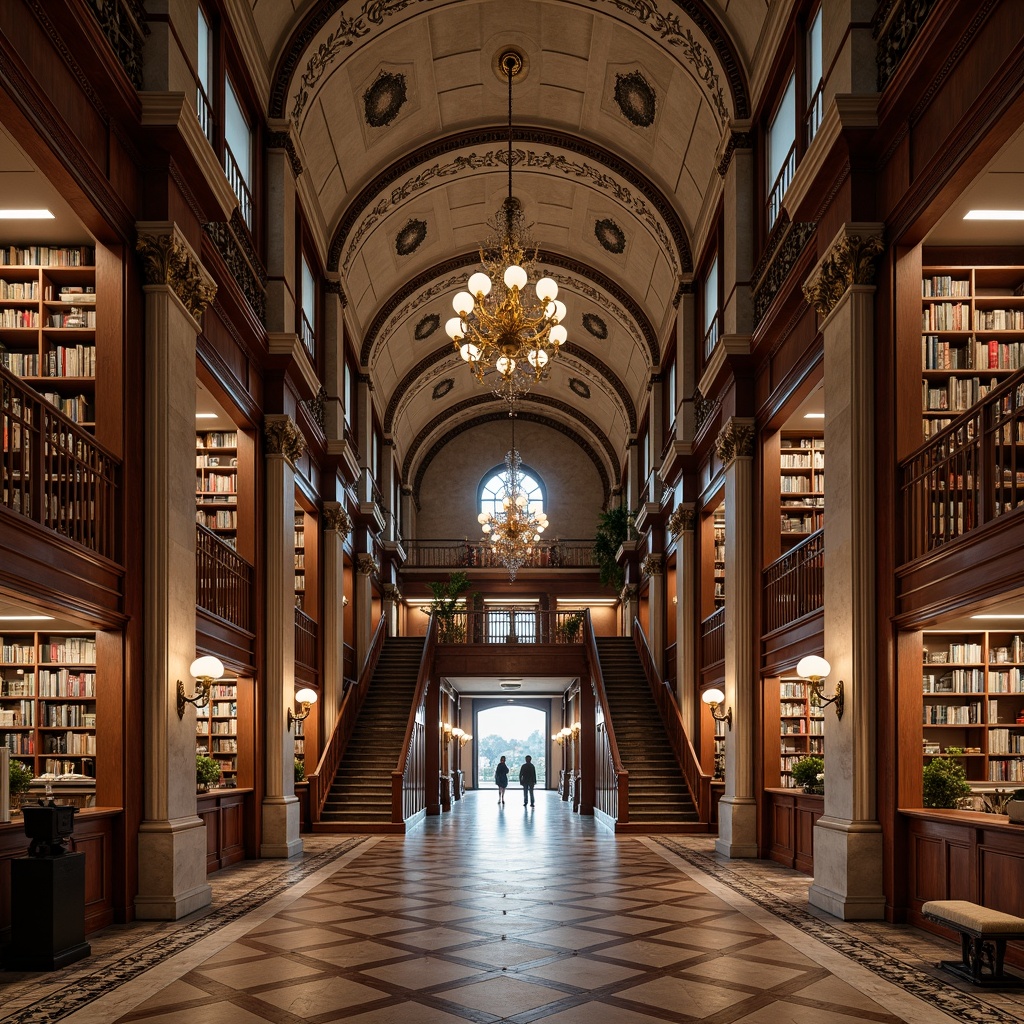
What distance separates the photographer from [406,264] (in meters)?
22.3

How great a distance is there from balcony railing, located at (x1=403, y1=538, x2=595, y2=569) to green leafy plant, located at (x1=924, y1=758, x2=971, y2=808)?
21841mm

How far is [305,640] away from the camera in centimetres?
1738

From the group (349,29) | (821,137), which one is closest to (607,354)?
(349,29)

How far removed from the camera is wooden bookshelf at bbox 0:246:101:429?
9.96m

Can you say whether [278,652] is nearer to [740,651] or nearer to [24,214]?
[740,651]

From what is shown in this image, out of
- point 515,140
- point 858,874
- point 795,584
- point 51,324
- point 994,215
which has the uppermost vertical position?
point 515,140

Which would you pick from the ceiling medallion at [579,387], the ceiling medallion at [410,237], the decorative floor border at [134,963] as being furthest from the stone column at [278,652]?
the ceiling medallion at [579,387]

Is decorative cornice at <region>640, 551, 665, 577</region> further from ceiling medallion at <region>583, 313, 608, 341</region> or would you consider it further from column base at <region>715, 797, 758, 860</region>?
column base at <region>715, 797, 758, 860</region>

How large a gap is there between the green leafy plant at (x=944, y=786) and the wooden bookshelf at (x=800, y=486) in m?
6.19

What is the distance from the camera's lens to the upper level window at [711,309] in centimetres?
1659

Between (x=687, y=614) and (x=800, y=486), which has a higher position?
(x=800, y=486)

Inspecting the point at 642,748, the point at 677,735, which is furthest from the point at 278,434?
the point at 642,748

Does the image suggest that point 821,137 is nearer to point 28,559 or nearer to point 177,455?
point 177,455

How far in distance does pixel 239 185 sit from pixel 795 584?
7.52 metres
